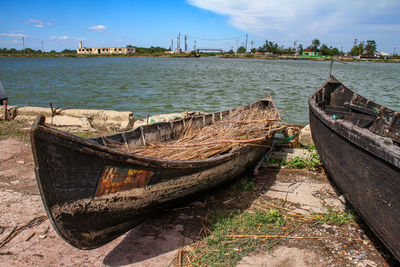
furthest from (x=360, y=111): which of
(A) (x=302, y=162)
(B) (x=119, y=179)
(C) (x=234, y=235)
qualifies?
(B) (x=119, y=179)

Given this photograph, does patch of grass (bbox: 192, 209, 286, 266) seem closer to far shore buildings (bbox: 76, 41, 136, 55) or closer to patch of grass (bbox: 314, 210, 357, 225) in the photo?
patch of grass (bbox: 314, 210, 357, 225)

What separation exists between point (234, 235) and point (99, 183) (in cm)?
174

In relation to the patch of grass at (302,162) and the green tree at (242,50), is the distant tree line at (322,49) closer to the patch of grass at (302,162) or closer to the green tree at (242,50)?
the green tree at (242,50)

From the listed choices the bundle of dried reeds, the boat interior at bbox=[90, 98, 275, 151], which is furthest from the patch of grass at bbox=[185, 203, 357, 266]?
the boat interior at bbox=[90, 98, 275, 151]

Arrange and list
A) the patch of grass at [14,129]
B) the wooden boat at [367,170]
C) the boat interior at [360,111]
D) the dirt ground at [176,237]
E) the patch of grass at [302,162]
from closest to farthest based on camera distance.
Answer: the wooden boat at [367,170] < the dirt ground at [176,237] < the boat interior at [360,111] < the patch of grass at [302,162] < the patch of grass at [14,129]

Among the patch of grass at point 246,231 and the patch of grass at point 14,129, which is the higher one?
the patch of grass at point 14,129

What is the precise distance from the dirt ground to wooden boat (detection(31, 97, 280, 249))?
0.28m

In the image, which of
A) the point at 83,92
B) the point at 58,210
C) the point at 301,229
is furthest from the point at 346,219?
the point at 83,92

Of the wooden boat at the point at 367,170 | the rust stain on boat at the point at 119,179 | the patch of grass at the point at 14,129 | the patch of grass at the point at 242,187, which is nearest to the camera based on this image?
the wooden boat at the point at 367,170

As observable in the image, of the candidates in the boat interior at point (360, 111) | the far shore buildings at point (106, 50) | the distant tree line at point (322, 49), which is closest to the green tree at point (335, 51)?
the distant tree line at point (322, 49)

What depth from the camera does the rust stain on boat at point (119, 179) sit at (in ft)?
9.27

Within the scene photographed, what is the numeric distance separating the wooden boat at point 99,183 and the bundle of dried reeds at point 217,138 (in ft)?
2.07

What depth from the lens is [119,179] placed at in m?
2.91

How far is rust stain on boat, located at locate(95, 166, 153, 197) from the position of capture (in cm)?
282
